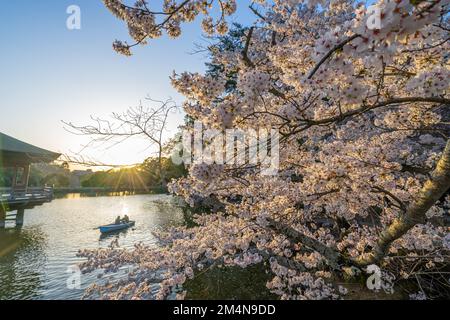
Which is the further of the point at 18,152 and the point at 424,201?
the point at 18,152

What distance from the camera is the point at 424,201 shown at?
303 cm

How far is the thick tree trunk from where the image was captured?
2.69m

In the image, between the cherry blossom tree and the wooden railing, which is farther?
the wooden railing

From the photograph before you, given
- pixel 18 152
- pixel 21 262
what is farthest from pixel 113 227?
pixel 18 152

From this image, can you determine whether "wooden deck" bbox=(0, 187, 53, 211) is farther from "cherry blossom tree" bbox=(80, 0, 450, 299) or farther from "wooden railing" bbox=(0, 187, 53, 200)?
"cherry blossom tree" bbox=(80, 0, 450, 299)

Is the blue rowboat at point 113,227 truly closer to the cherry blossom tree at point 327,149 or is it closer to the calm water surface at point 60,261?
the calm water surface at point 60,261

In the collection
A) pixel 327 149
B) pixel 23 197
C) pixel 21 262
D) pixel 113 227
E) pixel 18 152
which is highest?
pixel 18 152

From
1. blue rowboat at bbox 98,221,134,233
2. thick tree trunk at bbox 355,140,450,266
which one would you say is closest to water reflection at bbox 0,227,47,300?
blue rowboat at bbox 98,221,134,233

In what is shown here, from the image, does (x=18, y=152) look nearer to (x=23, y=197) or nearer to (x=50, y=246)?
(x=23, y=197)

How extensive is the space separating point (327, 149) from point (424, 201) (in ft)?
6.28

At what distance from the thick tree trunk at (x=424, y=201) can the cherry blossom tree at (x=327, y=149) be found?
0.02 m

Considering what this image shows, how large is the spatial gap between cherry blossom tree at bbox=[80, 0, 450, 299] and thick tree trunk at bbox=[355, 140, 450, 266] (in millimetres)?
17

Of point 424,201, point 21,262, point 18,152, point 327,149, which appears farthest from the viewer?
point 18,152
